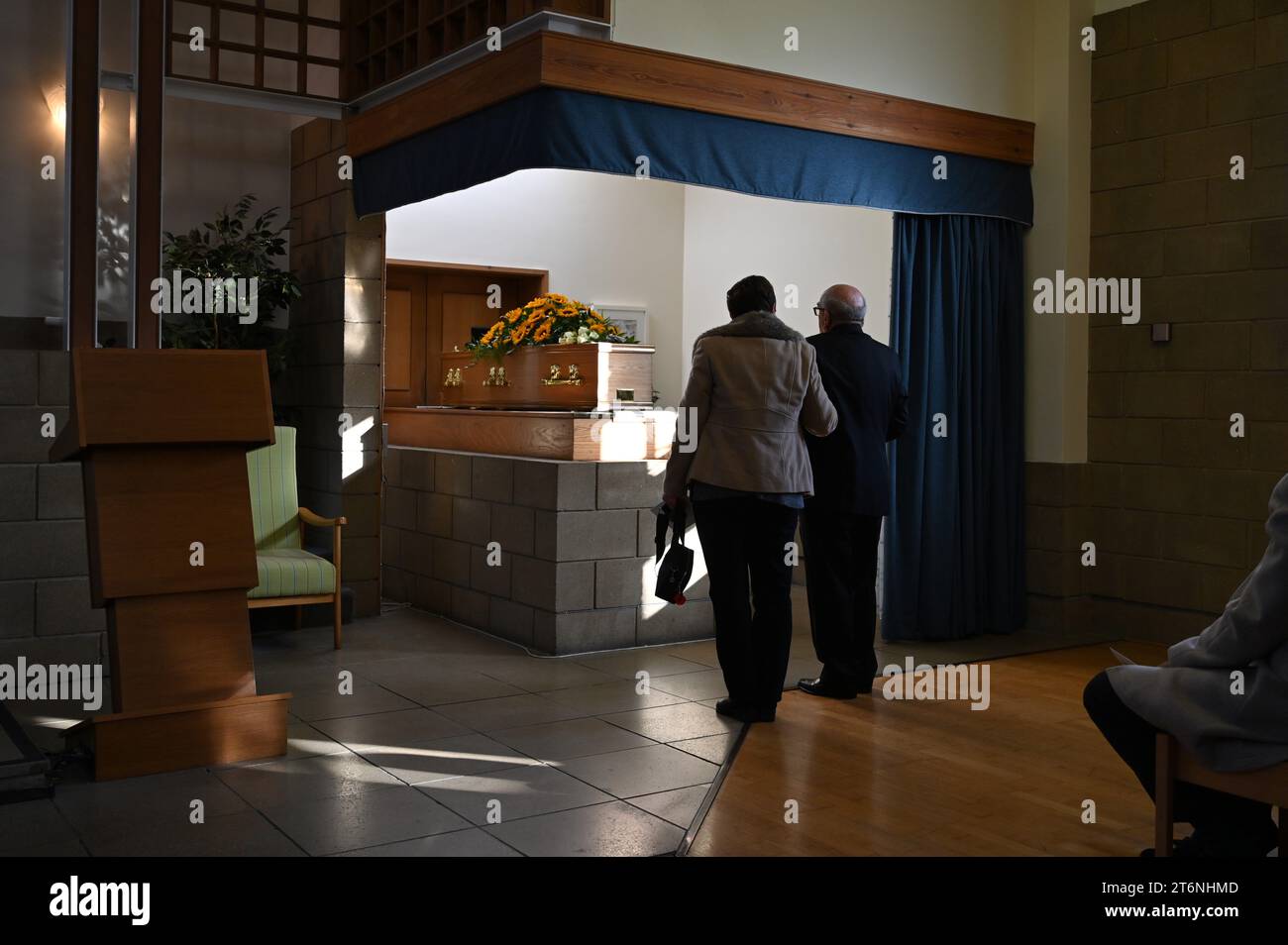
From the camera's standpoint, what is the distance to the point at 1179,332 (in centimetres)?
604

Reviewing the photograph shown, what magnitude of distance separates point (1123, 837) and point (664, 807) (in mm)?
1282

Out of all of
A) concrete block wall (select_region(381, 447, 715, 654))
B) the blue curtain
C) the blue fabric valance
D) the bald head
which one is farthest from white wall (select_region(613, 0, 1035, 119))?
concrete block wall (select_region(381, 447, 715, 654))

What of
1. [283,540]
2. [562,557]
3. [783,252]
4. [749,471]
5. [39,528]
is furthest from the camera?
[783,252]

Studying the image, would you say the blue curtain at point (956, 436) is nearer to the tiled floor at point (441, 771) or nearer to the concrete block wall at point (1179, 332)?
the concrete block wall at point (1179, 332)

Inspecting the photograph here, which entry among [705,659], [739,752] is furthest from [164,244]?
[739,752]

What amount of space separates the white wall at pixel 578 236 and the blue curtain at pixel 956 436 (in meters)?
3.09

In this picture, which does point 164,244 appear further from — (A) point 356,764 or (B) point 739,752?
(B) point 739,752

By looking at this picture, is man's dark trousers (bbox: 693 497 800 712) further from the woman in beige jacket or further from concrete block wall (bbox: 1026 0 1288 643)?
concrete block wall (bbox: 1026 0 1288 643)

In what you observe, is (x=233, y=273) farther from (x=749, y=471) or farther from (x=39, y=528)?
(x=749, y=471)

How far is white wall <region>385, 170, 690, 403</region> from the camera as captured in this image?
846 cm

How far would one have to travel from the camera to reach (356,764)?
3.96m

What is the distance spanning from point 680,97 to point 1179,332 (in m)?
2.76

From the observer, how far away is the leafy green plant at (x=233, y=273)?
6445 mm

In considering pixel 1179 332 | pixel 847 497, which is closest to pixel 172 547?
pixel 847 497
